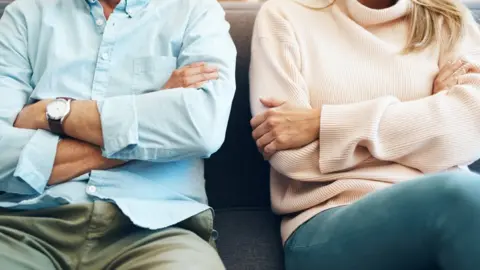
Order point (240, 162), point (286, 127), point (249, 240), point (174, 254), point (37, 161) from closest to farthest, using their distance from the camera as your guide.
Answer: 1. point (174, 254)
2. point (37, 161)
3. point (286, 127)
4. point (249, 240)
5. point (240, 162)

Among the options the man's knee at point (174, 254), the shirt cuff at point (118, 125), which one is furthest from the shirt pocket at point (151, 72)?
the man's knee at point (174, 254)

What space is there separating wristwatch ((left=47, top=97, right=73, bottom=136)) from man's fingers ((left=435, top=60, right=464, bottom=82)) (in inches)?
31.1

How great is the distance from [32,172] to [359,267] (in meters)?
0.61

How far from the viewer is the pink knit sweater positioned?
1.14m

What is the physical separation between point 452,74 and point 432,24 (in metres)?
0.14

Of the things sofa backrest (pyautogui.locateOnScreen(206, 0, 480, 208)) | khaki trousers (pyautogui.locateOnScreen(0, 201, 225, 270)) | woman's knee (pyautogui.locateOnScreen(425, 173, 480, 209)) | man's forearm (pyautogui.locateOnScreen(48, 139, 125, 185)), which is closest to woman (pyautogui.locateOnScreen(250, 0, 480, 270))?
woman's knee (pyautogui.locateOnScreen(425, 173, 480, 209))

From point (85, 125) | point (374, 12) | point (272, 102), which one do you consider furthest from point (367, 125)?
point (85, 125)

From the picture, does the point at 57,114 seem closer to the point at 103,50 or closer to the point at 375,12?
the point at 103,50

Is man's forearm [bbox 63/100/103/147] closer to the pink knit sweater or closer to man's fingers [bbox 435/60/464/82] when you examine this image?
the pink knit sweater

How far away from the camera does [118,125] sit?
1086 millimetres

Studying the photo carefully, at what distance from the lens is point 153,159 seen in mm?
1102

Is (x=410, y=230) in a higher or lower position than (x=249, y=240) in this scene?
higher

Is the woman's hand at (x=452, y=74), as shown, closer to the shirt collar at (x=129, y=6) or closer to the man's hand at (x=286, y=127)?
the man's hand at (x=286, y=127)

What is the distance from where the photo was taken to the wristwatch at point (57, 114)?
1112 millimetres
